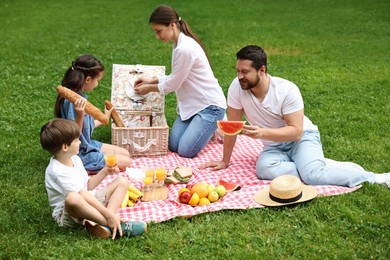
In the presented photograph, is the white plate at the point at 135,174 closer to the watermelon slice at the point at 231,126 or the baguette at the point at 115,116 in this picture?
the baguette at the point at 115,116

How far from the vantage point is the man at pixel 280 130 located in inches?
202

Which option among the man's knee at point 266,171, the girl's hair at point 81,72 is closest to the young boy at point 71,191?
the girl's hair at point 81,72

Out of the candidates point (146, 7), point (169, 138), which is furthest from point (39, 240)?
point (146, 7)

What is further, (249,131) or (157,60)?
(157,60)

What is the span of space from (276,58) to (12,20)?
25.6 feet

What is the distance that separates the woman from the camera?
240 inches

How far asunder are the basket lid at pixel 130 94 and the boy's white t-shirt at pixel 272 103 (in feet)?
4.35

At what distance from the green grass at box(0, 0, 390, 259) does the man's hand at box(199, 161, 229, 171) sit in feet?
3.58

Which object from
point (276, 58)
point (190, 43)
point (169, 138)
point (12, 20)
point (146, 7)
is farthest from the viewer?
point (146, 7)

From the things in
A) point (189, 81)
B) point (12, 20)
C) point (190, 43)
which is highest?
point (190, 43)

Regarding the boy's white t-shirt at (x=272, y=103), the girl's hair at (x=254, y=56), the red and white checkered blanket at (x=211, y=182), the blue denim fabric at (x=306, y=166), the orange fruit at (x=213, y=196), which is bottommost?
the red and white checkered blanket at (x=211, y=182)

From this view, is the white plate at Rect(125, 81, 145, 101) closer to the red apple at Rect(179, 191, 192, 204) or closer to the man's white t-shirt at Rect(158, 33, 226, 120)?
the man's white t-shirt at Rect(158, 33, 226, 120)

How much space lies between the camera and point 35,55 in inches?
425

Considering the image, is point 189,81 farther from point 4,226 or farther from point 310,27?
point 310,27
